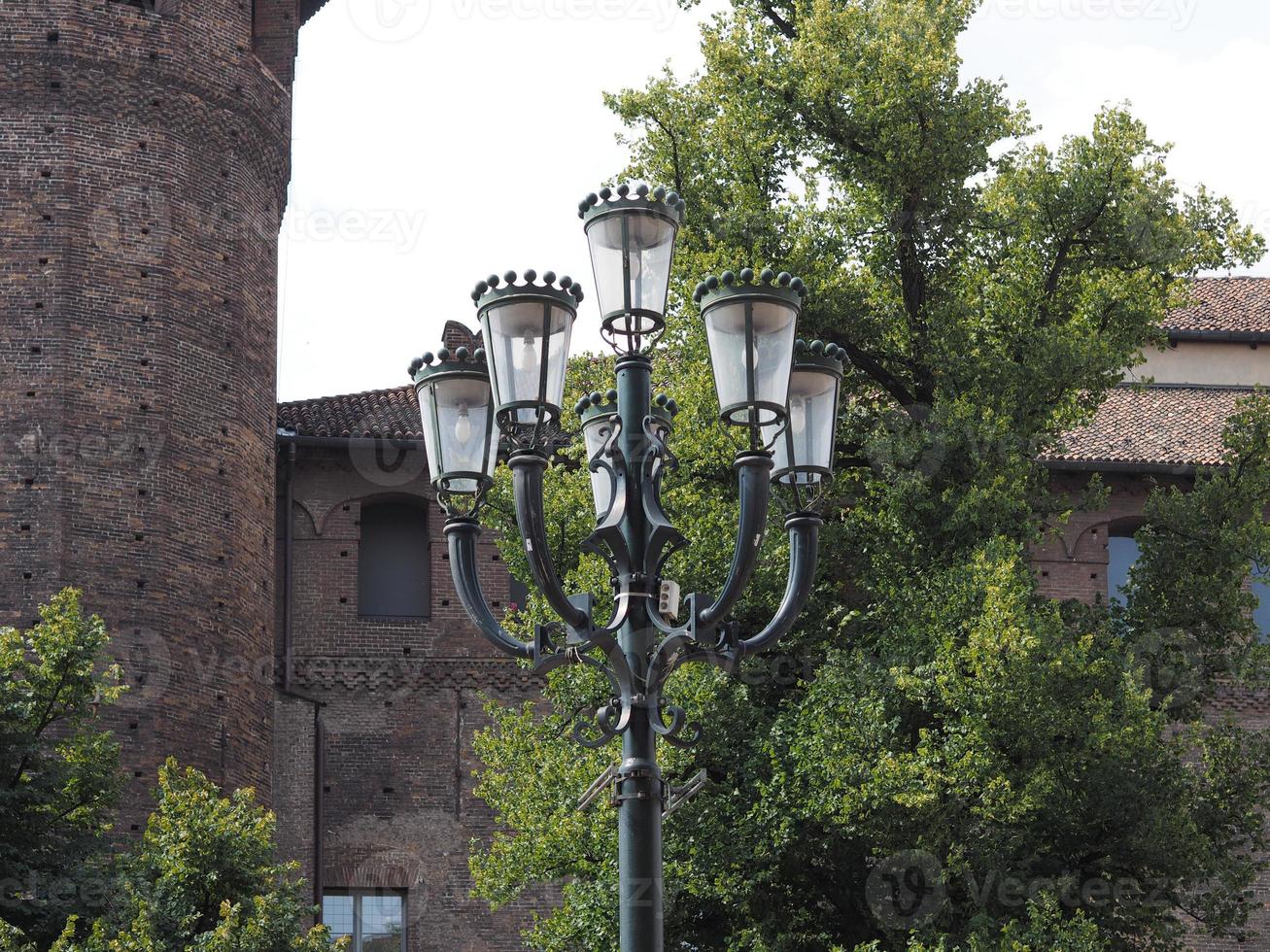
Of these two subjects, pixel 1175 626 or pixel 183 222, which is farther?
pixel 183 222

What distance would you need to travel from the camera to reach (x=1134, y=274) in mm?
19703

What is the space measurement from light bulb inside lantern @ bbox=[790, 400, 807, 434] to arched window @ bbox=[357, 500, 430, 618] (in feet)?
51.2

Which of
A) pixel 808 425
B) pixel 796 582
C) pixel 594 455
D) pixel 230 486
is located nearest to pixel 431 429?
Answer: pixel 594 455

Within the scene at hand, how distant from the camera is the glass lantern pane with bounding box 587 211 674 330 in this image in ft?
32.9

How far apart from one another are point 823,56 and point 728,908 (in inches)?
316

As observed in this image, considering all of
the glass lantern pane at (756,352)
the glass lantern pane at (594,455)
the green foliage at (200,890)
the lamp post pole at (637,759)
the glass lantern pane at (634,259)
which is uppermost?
the glass lantern pane at (634,259)

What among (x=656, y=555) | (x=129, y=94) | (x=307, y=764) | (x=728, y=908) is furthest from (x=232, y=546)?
(x=656, y=555)

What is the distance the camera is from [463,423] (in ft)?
34.2

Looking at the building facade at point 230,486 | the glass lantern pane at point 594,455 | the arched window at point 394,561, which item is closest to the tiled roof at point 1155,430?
the building facade at point 230,486

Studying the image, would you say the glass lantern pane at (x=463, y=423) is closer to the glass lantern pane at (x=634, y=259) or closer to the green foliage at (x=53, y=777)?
the glass lantern pane at (x=634, y=259)

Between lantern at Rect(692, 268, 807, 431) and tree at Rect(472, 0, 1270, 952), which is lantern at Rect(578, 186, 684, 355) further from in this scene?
tree at Rect(472, 0, 1270, 952)

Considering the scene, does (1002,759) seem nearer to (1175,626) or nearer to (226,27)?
(1175,626)

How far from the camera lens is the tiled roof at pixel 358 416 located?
25.8 m

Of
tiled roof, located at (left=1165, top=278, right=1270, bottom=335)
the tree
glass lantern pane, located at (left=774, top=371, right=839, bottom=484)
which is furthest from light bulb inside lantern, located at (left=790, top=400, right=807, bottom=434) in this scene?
tiled roof, located at (left=1165, top=278, right=1270, bottom=335)
